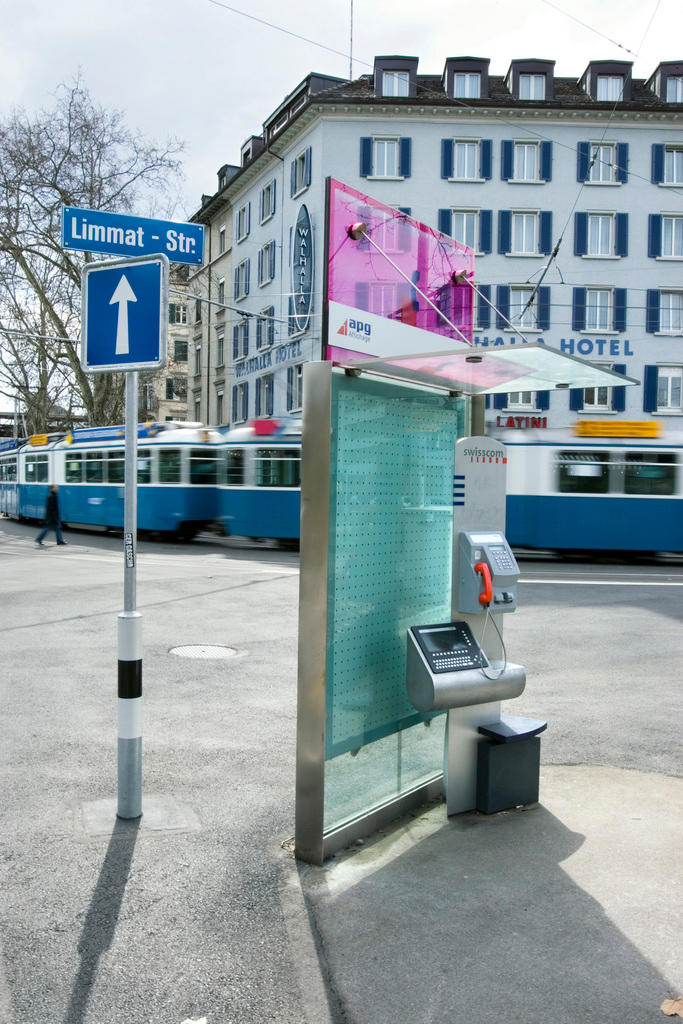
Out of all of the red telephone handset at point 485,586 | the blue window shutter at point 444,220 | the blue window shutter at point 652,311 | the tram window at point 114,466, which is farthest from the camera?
the blue window shutter at point 444,220

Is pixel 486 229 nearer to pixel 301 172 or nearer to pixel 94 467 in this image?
pixel 301 172

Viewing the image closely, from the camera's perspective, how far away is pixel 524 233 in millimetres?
37406

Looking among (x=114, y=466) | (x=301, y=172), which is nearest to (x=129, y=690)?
(x=114, y=466)

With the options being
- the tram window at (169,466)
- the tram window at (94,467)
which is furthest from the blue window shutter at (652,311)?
the tram window at (94,467)

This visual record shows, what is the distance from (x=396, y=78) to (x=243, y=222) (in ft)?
37.4

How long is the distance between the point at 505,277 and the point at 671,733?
107ft

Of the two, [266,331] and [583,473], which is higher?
[266,331]

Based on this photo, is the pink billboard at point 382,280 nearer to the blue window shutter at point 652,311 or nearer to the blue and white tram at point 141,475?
the blue and white tram at point 141,475

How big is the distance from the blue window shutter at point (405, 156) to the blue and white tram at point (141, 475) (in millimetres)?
15843

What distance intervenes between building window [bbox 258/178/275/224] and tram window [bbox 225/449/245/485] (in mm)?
20850

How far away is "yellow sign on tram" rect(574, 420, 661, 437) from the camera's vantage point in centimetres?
2175

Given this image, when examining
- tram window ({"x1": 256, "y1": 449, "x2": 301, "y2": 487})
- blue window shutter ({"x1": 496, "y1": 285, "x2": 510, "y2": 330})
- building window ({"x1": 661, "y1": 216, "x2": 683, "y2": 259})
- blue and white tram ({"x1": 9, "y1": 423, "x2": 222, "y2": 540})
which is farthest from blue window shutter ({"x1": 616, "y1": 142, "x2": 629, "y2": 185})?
tram window ({"x1": 256, "y1": 449, "x2": 301, "y2": 487})

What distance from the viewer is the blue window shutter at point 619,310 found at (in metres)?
36.6

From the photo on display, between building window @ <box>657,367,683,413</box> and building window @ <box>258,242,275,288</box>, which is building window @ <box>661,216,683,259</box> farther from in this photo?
building window @ <box>258,242,275,288</box>
